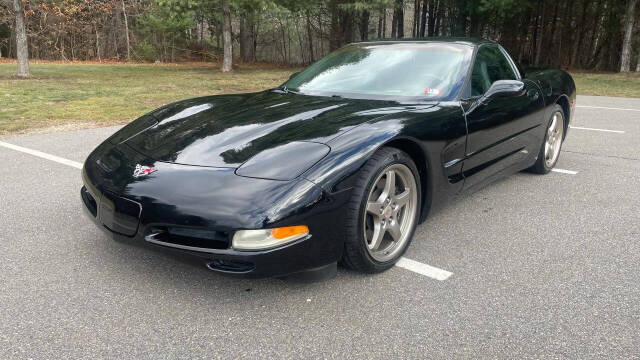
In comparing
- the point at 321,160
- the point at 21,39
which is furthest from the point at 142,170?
the point at 21,39

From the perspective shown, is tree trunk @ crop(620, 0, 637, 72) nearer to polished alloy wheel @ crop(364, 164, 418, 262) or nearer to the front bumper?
polished alloy wheel @ crop(364, 164, 418, 262)

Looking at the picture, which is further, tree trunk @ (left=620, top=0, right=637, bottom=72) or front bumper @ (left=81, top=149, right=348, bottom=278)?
tree trunk @ (left=620, top=0, right=637, bottom=72)

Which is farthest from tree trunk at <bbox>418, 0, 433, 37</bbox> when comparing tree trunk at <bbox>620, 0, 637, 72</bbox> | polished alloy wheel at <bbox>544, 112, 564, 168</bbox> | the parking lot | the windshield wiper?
the parking lot

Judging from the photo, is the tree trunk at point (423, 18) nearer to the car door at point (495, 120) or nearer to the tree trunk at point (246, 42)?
the tree trunk at point (246, 42)

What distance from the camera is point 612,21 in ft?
65.1

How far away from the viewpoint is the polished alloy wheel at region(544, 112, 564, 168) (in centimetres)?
483

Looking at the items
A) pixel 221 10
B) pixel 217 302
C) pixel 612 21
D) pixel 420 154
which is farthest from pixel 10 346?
pixel 612 21

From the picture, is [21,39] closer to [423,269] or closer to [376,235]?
[376,235]

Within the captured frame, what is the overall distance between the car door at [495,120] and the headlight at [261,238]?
1.53m

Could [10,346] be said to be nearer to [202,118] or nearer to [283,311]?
[283,311]

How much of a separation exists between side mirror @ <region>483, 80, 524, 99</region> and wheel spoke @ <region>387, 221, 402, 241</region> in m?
1.23

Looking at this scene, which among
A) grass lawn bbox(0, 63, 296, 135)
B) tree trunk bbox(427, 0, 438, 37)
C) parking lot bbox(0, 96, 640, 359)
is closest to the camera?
parking lot bbox(0, 96, 640, 359)

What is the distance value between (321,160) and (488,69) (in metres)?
2.08

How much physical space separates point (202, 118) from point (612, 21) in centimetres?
2138
